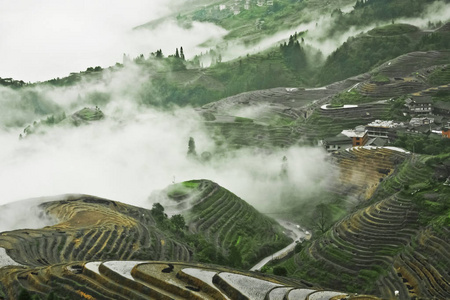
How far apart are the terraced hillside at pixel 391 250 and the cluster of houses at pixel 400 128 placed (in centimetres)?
2801

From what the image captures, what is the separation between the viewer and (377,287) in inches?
1877

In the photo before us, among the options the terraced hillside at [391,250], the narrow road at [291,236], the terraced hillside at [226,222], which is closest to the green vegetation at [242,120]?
the terraced hillside at [226,222]

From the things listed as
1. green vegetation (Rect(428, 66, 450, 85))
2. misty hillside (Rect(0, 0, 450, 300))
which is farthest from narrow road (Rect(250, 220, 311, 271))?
green vegetation (Rect(428, 66, 450, 85))

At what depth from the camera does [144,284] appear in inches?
1491

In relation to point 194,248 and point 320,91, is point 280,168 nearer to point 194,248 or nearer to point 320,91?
point 194,248

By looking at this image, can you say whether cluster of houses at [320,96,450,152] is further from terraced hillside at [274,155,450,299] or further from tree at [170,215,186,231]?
tree at [170,215,186,231]

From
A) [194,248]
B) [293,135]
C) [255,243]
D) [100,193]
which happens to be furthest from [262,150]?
[194,248]

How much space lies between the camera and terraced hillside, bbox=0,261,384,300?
3672 cm

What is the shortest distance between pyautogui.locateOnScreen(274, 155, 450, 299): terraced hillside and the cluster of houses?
28.0 m

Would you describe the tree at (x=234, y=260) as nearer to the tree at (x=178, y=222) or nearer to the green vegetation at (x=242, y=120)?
the tree at (x=178, y=222)

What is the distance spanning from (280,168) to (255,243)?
83.4 ft

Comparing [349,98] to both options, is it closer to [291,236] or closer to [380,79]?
[380,79]

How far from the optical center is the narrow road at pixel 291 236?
62.9 metres

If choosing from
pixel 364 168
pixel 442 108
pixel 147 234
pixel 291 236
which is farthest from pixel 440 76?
pixel 147 234
